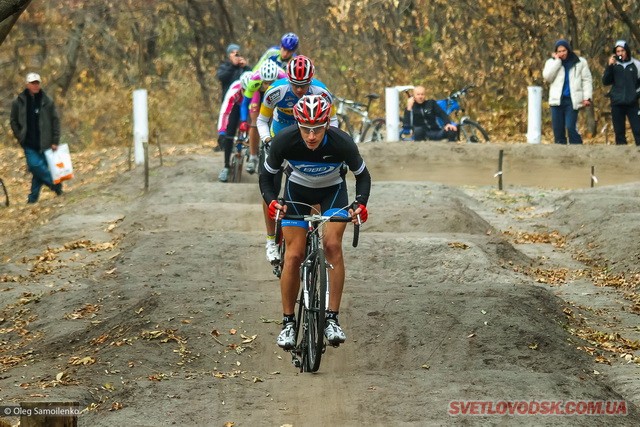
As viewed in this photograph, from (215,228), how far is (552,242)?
4.47 metres

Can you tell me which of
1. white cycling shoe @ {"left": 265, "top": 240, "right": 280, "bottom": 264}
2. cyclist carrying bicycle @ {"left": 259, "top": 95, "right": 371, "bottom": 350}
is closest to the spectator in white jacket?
white cycling shoe @ {"left": 265, "top": 240, "right": 280, "bottom": 264}

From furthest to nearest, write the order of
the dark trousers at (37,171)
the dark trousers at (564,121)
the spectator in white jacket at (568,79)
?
the dark trousers at (564,121) < the spectator in white jacket at (568,79) < the dark trousers at (37,171)

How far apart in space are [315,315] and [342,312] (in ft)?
6.03

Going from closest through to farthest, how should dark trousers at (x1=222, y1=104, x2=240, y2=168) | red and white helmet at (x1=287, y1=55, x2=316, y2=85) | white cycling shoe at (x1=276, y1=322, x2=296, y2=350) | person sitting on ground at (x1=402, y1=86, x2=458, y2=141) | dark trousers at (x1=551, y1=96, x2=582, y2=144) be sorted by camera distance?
white cycling shoe at (x1=276, y1=322, x2=296, y2=350), red and white helmet at (x1=287, y1=55, x2=316, y2=85), dark trousers at (x1=222, y1=104, x2=240, y2=168), dark trousers at (x1=551, y1=96, x2=582, y2=144), person sitting on ground at (x1=402, y1=86, x2=458, y2=141)

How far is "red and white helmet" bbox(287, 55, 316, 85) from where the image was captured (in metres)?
11.0

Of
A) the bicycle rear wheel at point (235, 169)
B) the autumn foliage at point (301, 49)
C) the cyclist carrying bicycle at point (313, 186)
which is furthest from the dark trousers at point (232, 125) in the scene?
the cyclist carrying bicycle at point (313, 186)

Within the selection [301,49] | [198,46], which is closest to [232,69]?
[301,49]

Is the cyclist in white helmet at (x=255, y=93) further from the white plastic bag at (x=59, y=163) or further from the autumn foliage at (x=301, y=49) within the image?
the autumn foliage at (x=301, y=49)

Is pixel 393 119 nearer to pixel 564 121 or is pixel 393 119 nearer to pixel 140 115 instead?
pixel 564 121

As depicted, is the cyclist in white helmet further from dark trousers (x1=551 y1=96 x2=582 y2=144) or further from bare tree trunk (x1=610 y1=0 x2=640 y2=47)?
bare tree trunk (x1=610 y1=0 x2=640 y2=47)

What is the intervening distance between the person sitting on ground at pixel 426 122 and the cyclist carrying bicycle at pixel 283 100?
11.0 meters

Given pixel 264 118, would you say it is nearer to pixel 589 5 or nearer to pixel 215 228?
pixel 215 228

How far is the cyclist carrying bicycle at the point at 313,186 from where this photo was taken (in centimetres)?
938

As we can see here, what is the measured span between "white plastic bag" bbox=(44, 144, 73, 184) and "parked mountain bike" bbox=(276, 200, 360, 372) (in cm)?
1213
